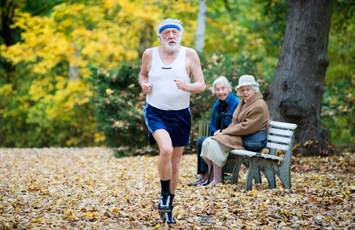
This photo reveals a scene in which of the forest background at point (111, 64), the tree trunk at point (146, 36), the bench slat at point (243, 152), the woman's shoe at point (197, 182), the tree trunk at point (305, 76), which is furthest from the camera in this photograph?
the tree trunk at point (146, 36)

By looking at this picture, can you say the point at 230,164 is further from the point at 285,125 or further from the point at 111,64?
the point at 111,64

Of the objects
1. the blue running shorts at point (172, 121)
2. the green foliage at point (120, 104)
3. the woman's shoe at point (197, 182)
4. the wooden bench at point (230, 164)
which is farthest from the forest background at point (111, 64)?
the blue running shorts at point (172, 121)

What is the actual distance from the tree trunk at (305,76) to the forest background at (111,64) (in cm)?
179

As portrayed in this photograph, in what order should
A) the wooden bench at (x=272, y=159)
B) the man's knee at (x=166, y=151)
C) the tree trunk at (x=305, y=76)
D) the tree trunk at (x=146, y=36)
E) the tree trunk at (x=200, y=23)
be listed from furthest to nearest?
the tree trunk at (x=146, y=36), the tree trunk at (x=200, y=23), the tree trunk at (x=305, y=76), the wooden bench at (x=272, y=159), the man's knee at (x=166, y=151)

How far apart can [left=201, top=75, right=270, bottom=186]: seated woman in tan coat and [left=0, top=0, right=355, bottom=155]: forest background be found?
12.0 feet

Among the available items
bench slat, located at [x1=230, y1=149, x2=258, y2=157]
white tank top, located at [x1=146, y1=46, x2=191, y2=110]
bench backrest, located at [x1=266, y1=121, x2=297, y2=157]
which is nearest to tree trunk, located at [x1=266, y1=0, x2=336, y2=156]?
bench backrest, located at [x1=266, y1=121, x2=297, y2=157]

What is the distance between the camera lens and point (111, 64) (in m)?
16.1

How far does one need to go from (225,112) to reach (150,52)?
8.06 ft

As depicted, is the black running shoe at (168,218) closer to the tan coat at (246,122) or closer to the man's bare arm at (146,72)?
the man's bare arm at (146,72)

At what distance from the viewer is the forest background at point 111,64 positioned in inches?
397

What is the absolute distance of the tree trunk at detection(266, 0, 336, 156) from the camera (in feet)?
25.9

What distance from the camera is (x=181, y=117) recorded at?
4129 mm

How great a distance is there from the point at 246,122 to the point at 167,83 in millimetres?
2021

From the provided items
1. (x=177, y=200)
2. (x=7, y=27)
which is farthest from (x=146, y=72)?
(x=7, y=27)
